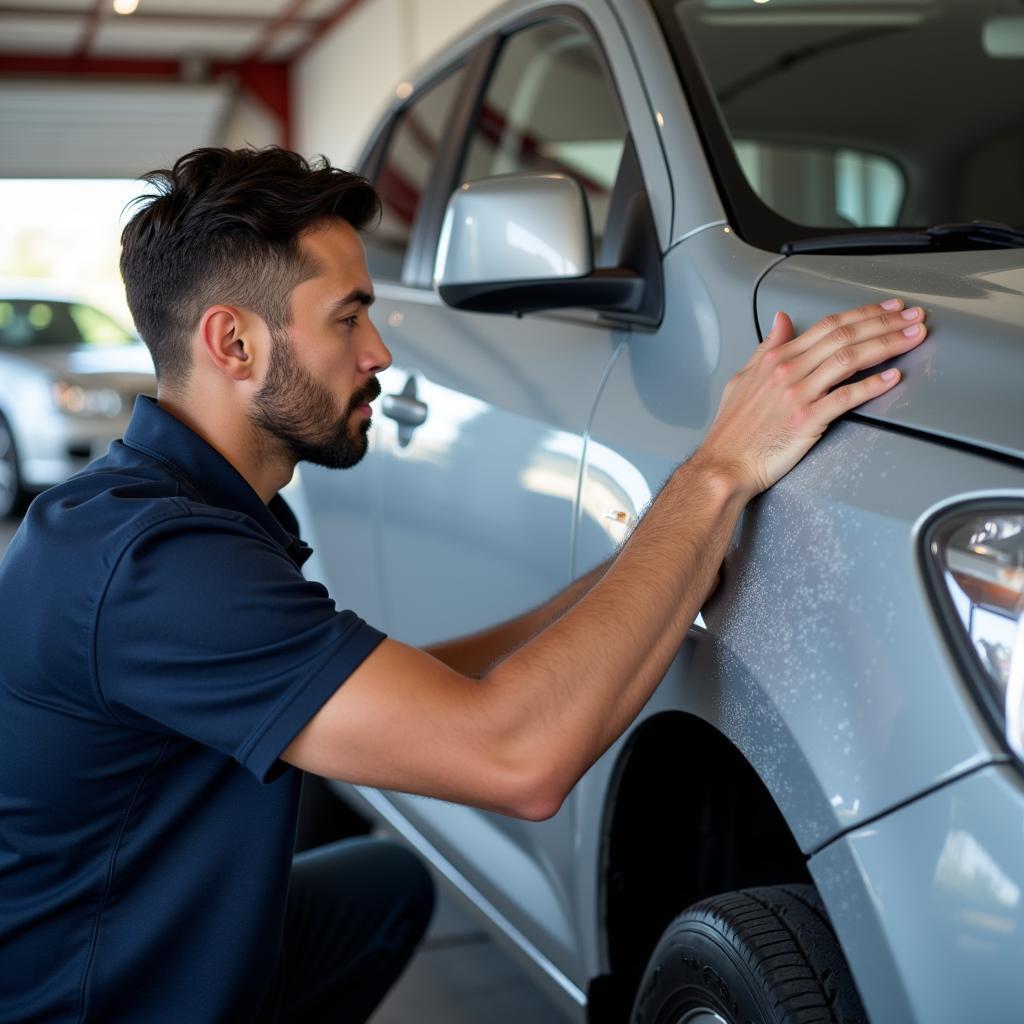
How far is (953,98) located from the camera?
2027mm

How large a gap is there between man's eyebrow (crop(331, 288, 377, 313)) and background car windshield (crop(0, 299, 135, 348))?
644 centimetres

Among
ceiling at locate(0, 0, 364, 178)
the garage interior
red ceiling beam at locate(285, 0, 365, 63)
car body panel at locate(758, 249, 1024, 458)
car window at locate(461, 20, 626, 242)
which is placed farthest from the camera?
ceiling at locate(0, 0, 364, 178)

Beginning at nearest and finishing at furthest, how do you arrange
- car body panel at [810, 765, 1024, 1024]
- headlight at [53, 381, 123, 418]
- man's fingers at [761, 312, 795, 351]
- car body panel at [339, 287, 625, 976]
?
Result: car body panel at [810, 765, 1024, 1024] < man's fingers at [761, 312, 795, 351] < car body panel at [339, 287, 625, 976] < headlight at [53, 381, 123, 418]

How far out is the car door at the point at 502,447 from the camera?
1.61 metres

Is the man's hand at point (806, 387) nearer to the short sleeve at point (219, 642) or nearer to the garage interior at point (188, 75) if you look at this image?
the short sleeve at point (219, 642)

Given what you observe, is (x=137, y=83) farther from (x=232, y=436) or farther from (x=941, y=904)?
(x=941, y=904)

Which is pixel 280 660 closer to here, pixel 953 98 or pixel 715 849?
pixel 715 849

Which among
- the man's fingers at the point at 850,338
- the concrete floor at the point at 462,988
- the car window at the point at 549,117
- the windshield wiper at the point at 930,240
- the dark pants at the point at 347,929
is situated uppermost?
the car window at the point at 549,117

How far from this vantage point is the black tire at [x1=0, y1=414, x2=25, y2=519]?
691cm

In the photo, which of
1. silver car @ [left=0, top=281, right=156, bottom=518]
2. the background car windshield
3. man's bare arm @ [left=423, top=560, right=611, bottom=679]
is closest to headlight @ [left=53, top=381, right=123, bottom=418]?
silver car @ [left=0, top=281, right=156, bottom=518]

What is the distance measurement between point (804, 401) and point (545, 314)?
69 centimetres

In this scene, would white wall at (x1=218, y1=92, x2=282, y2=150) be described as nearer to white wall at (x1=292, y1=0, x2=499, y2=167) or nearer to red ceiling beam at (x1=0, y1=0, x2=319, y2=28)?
white wall at (x1=292, y1=0, x2=499, y2=167)

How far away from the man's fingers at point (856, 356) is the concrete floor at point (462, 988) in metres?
1.35

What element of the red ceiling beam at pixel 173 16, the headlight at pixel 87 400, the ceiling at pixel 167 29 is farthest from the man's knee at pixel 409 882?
the red ceiling beam at pixel 173 16
